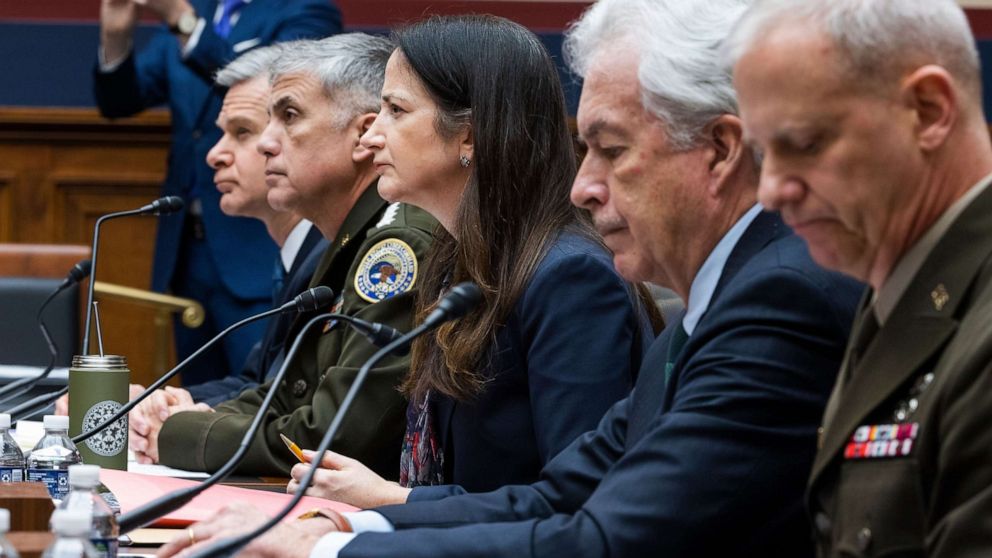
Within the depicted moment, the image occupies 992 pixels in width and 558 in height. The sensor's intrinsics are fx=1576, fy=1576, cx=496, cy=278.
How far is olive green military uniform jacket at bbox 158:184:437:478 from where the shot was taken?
258 cm

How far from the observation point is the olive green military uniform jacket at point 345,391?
2576 millimetres

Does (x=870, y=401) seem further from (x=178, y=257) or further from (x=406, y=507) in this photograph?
(x=178, y=257)

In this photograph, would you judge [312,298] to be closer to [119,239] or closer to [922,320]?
[922,320]

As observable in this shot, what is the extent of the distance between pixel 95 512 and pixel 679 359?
623 millimetres

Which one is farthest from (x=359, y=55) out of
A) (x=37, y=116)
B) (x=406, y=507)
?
(x=37, y=116)

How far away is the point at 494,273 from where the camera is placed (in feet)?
7.50

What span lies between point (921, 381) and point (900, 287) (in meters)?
0.11

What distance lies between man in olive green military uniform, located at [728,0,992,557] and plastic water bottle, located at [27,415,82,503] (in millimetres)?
1086

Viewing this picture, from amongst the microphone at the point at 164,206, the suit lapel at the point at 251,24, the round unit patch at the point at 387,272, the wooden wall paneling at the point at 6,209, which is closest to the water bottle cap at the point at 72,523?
the round unit patch at the point at 387,272

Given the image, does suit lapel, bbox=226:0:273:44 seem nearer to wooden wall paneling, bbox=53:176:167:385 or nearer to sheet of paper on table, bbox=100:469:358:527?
wooden wall paneling, bbox=53:176:167:385

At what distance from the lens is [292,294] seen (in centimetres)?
330

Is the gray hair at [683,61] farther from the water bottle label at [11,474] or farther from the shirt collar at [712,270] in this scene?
the water bottle label at [11,474]

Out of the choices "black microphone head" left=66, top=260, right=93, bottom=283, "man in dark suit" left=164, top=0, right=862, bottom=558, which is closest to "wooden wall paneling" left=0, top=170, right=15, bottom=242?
"black microphone head" left=66, top=260, right=93, bottom=283

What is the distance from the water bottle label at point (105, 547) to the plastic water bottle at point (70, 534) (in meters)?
0.25
